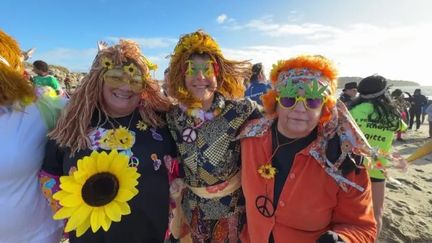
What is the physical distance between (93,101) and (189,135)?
2.22ft

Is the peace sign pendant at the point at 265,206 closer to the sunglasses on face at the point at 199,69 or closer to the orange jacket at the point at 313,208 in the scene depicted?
the orange jacket at the point at 313,208

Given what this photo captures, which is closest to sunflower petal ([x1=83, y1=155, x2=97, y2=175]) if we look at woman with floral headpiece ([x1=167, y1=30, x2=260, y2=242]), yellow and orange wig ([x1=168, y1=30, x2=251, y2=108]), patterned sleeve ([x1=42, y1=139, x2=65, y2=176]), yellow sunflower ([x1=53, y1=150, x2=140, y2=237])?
yellow sunflower ([x1=53, y1=150, x2=140, y2=237])

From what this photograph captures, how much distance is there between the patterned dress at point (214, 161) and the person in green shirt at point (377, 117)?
5.47ft

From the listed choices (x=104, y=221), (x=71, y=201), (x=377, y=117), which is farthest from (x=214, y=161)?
(x=377, y=117)

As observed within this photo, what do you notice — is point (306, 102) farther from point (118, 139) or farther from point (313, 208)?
point (118, 139)

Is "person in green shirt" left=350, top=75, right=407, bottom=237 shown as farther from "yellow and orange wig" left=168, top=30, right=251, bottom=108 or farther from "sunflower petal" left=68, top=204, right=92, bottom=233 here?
"sunflower petal" left=68, top=204, right=92, bottom=233

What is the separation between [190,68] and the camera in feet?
7.56

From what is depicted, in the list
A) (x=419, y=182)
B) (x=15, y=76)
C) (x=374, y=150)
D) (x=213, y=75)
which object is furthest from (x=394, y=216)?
(x=15, y=76)

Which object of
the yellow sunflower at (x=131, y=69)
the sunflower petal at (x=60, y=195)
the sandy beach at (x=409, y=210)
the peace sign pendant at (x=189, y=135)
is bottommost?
the sandy beach at (x=409, y=210)

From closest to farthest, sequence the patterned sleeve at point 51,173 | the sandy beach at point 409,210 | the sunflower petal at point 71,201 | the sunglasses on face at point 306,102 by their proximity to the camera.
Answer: the sunflower petal at point 71,201, the sunglasses on face at point 306,102, the patterned sleeve at point 51,173, the sandy beach at point 409,210

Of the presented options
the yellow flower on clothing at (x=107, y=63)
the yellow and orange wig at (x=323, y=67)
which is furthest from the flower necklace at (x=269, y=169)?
the yellow flower on clothing at (x=107, y=63)

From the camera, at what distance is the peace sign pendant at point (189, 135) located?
7.53 feet

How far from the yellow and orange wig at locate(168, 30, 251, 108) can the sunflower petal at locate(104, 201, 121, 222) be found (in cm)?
92

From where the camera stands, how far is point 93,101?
7.06ft
